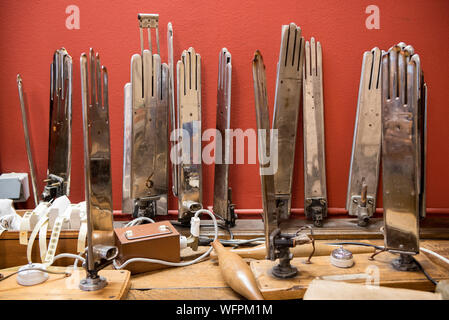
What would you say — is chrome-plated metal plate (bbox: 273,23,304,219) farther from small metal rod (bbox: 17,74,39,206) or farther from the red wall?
small metal rod (bbox: 17,74,39,206)

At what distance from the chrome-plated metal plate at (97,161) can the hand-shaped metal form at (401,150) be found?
25.5 inches

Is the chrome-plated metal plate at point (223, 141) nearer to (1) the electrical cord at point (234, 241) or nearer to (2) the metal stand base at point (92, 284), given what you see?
(1) the electrical cord at point (234, 241)

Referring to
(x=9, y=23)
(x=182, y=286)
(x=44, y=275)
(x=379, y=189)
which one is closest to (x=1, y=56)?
(x=9, y=23)

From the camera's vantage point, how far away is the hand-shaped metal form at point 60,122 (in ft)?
4.13

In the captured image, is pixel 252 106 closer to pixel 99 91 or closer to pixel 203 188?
pixel 203 188

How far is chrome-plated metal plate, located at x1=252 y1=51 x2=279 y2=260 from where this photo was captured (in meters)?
0.77

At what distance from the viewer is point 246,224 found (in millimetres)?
1291

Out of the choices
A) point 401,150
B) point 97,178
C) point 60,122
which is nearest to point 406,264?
point 401,150

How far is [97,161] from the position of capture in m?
0.81

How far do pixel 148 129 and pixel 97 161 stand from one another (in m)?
0.42

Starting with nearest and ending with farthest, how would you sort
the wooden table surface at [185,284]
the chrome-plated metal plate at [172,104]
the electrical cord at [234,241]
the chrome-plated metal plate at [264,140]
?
1. the chrome-plated metal plate at [264,140]
2. the wooden table surface at [185,284]
3. the electrical cord at [234,241]
4. the chrome-plated metal plate at [172,104]

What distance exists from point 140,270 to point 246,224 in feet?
1.45

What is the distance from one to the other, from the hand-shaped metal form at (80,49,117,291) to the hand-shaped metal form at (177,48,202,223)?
1.33 ft

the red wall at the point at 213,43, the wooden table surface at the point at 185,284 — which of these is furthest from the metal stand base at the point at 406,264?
the red wall at the point at 213,43
